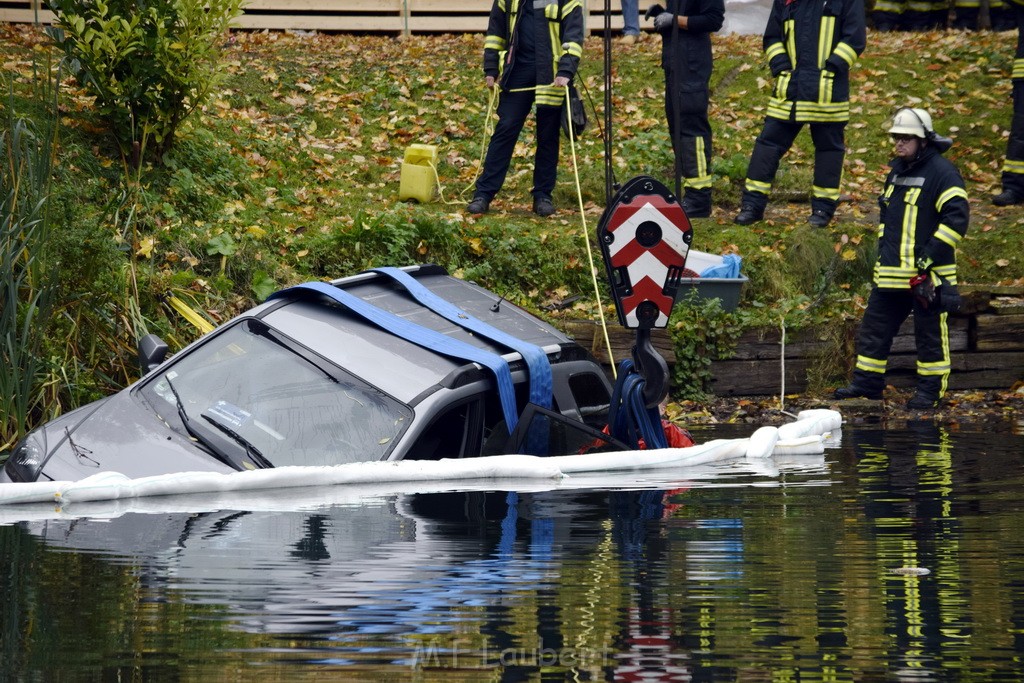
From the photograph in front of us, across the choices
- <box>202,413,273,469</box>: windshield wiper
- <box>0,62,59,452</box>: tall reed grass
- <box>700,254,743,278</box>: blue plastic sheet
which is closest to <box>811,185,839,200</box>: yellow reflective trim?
<box>700,254,743,278</box>: blue plastic sheet

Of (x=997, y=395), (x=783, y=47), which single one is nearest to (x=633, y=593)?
(x=997, y=395)

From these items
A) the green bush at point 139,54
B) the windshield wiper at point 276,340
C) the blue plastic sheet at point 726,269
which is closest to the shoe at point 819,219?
the blue plastic sheet at point 726,269

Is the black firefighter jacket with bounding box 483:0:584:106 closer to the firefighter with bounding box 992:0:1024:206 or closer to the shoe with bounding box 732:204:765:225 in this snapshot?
the shoe with bounding box 732:204:765:225

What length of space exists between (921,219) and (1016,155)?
3.39m

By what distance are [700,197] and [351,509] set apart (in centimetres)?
774

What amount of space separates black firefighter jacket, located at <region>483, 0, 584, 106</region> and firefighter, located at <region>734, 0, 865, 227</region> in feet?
5.48

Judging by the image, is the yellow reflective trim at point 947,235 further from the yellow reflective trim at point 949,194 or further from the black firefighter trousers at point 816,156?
the black firefighter trousers at point 816,156

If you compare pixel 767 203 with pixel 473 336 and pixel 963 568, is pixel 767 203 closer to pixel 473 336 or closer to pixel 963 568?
pixel 473 336

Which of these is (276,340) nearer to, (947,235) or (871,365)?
(871,365)

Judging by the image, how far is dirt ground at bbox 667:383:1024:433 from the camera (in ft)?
33.6

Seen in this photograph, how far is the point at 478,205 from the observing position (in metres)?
12.8

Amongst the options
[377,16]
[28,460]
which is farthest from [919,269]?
[377,16]

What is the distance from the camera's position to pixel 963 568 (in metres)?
4.97

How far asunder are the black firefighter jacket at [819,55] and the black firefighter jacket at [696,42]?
1.64ft
